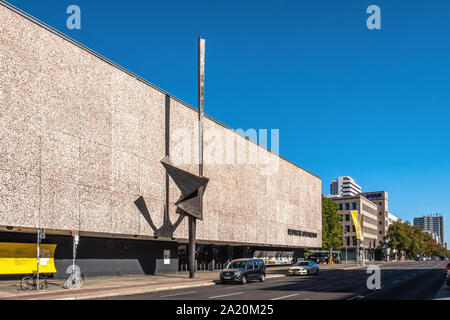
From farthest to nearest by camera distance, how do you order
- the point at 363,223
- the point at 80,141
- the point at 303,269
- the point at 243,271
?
the point at 363,223 < the point at 303,269 < the point at 243,271 < the point at 80,141

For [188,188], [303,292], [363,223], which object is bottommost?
[363,223]

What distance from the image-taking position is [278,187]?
63125 millimetres

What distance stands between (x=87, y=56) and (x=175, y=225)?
16.2 metres

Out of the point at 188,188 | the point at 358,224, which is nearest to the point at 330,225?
the point at 358,224

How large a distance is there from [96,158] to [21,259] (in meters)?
8.11

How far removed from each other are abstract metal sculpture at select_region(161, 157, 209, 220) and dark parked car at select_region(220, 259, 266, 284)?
6.43m

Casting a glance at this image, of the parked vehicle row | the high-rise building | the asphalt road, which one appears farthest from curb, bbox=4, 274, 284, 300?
the high-rise building

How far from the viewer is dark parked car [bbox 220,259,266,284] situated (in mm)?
32438

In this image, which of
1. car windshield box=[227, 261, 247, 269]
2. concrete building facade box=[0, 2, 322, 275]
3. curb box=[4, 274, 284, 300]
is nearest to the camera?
curb box=[4, 274, 284, 300]

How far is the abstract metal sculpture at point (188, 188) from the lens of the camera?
3822 cm

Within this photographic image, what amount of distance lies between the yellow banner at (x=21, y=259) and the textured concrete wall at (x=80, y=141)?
1945mm

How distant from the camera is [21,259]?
94.2ft

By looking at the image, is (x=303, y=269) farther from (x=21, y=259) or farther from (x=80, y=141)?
(x=21, y=259)

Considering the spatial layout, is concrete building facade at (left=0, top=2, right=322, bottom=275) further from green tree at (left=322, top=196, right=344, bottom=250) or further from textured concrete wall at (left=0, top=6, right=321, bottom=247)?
green tree at (left=322, top=196, right=344, bottom=250)
